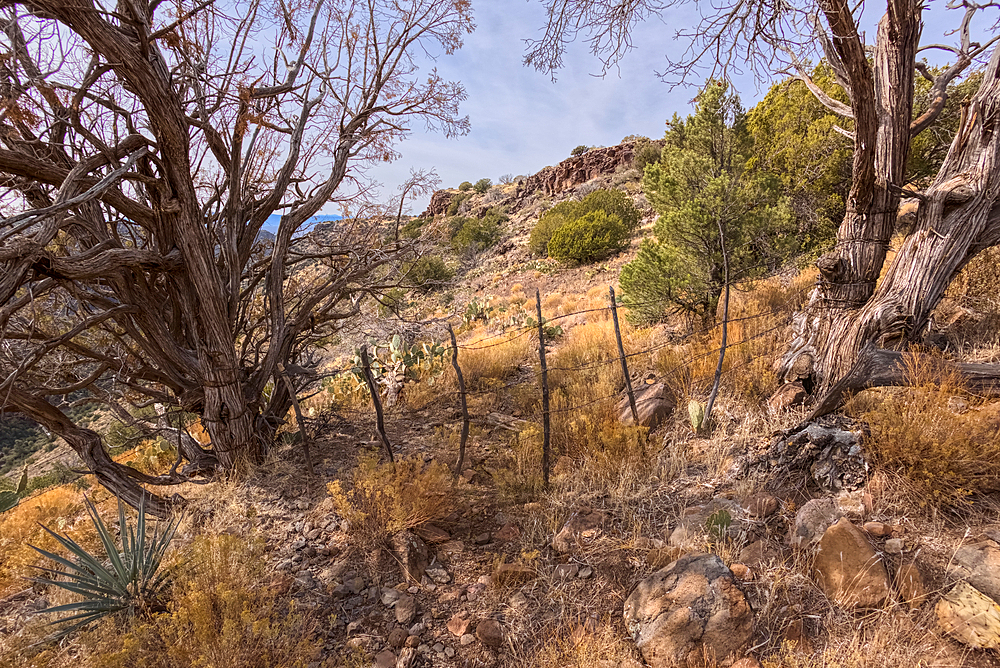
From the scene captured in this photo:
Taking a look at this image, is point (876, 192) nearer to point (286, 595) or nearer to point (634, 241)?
point (286, 595)

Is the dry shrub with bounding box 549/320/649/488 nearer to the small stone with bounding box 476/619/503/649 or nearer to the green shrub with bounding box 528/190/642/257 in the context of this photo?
the small stone with bounding box 476/619/503/649

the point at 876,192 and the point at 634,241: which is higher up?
the point at 634,241

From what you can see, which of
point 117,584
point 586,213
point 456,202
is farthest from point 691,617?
point 456,202

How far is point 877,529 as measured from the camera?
110 inches

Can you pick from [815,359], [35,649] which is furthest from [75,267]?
[815,359]

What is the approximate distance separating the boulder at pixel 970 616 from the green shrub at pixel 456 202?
131 feet

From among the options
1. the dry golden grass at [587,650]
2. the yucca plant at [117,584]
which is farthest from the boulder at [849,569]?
the yucca plant at [117,584]

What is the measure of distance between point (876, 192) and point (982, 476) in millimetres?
2443

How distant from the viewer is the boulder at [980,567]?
2314 millimetres

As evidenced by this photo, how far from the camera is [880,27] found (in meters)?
3.81

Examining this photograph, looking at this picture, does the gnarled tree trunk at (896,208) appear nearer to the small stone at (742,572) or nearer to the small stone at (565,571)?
the small stone at (742,572)

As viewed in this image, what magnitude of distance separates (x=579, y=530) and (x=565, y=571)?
1.37ft

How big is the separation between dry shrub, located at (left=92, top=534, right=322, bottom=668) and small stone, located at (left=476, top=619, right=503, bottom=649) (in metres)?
0.98

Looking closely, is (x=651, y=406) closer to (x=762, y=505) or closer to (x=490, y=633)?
(x=762, y=505)
